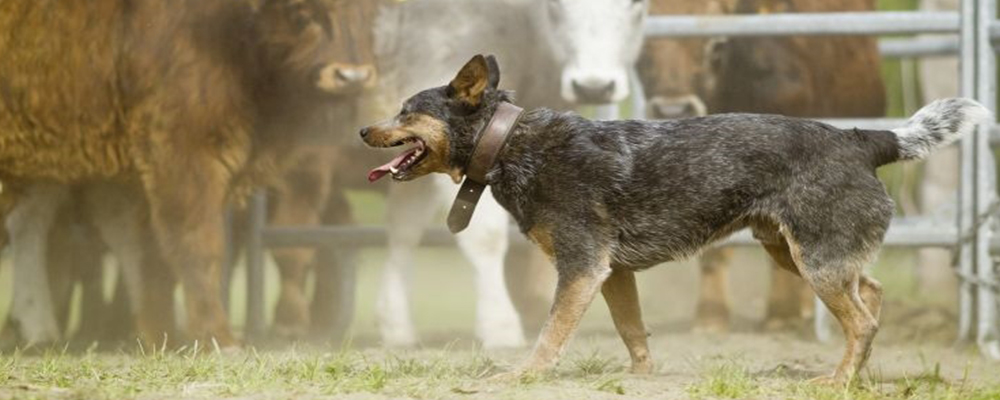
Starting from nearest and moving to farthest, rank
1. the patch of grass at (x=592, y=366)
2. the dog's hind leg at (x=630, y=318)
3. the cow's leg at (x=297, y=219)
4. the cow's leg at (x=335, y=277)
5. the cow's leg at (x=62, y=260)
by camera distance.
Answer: the patch of grass at (x=592, y=366) < the dog's hind leg at (x=630, y=318) < the cow's leg at (x=62, y=260) < the cow's leg at (x=297, y=219) < the cow's leg at (x=335, y=277)

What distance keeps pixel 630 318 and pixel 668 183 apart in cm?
59

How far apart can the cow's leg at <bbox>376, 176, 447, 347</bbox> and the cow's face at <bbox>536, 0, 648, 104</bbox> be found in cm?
89

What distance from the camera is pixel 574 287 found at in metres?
5.96

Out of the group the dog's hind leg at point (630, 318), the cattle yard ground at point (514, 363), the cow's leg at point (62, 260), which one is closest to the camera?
the cattle yard ground at point (514, 363)

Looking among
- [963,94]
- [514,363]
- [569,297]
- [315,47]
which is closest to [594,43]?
[315,47]

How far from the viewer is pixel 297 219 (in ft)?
31.1

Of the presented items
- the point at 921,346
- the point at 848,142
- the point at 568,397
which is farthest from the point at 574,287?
the point at 921,346

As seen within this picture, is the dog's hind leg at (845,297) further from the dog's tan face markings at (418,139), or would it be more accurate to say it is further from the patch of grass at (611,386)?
the dog's tan face markings at (418,139)

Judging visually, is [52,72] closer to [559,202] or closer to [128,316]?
[128,316]

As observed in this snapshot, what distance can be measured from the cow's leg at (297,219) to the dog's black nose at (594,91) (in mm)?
1599

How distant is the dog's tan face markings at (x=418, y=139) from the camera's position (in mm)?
5992

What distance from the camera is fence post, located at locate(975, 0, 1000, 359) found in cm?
852

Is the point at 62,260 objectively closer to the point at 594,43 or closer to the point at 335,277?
the point at 335,277

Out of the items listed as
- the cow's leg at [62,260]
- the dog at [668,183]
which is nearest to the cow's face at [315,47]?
the cow's leg at [62,260]
